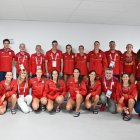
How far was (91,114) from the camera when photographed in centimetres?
508

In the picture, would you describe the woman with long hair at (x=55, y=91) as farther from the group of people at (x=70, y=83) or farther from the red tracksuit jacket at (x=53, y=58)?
the red tracksuit jacket at (x=53, y=58)

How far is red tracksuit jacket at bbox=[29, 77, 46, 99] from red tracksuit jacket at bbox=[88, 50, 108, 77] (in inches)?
63.1

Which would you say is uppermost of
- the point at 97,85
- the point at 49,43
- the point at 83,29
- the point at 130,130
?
the point at 83,29

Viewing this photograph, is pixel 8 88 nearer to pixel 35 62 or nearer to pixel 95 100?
pixel 35 62

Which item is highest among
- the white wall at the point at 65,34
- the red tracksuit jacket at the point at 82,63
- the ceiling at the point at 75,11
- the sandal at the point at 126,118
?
the ceiling at the point at 75,11

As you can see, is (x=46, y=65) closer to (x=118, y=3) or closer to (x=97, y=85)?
(x=97, y=85)

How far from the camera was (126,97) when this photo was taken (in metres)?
4.77

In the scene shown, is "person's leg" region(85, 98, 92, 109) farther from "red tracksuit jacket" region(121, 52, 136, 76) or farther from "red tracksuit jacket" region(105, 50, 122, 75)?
"red tracksuit jacket" region(121, 52, 136, 76)

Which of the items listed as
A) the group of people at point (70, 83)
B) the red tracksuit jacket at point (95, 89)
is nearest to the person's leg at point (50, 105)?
the group of people at point (70, 83)

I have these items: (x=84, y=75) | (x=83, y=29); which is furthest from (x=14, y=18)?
(x=84, y=75)

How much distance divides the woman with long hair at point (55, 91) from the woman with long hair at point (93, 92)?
0.55 metres

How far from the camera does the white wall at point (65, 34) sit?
696 centimetres

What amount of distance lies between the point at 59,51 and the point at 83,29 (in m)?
1.20

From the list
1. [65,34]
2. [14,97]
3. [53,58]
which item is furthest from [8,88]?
[65,34]
